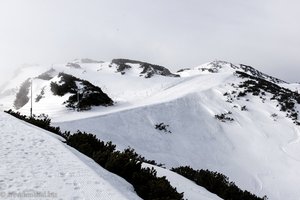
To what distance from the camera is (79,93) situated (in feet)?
108

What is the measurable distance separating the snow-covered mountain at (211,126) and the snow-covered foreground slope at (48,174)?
14633mm

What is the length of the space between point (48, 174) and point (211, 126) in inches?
1041

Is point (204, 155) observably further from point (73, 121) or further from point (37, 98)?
point (37, 98)

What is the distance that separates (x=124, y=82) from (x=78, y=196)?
45.4m

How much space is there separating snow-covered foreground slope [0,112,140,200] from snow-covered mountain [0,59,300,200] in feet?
48.0

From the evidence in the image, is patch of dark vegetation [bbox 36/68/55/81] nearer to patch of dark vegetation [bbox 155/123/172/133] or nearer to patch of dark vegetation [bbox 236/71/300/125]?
patch of dark vegetation [bbox 155/123/172/133]

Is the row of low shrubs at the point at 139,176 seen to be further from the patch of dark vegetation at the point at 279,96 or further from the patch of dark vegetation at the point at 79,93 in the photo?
the patch of dark vegetation at the point at 279,96

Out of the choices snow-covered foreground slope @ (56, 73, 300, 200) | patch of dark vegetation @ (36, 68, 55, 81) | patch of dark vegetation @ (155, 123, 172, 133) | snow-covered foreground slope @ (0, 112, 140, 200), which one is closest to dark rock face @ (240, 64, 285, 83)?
patch of dark vegetation @ (36, 68, 55, 81)

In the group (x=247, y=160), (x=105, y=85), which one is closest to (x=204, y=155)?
(x=247, y=160)

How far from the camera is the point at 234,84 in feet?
149

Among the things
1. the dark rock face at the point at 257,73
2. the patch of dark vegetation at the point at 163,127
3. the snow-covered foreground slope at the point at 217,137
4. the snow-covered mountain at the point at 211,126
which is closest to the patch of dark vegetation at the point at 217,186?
the snow-covered mountain at the point at 211,126

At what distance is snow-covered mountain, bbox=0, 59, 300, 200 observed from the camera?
24.0 m

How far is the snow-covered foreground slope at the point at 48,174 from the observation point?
18.3ft

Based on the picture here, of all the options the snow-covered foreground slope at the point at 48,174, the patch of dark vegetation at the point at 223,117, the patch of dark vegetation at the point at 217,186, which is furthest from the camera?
the patch of dark vegetation at the point at 223,117
